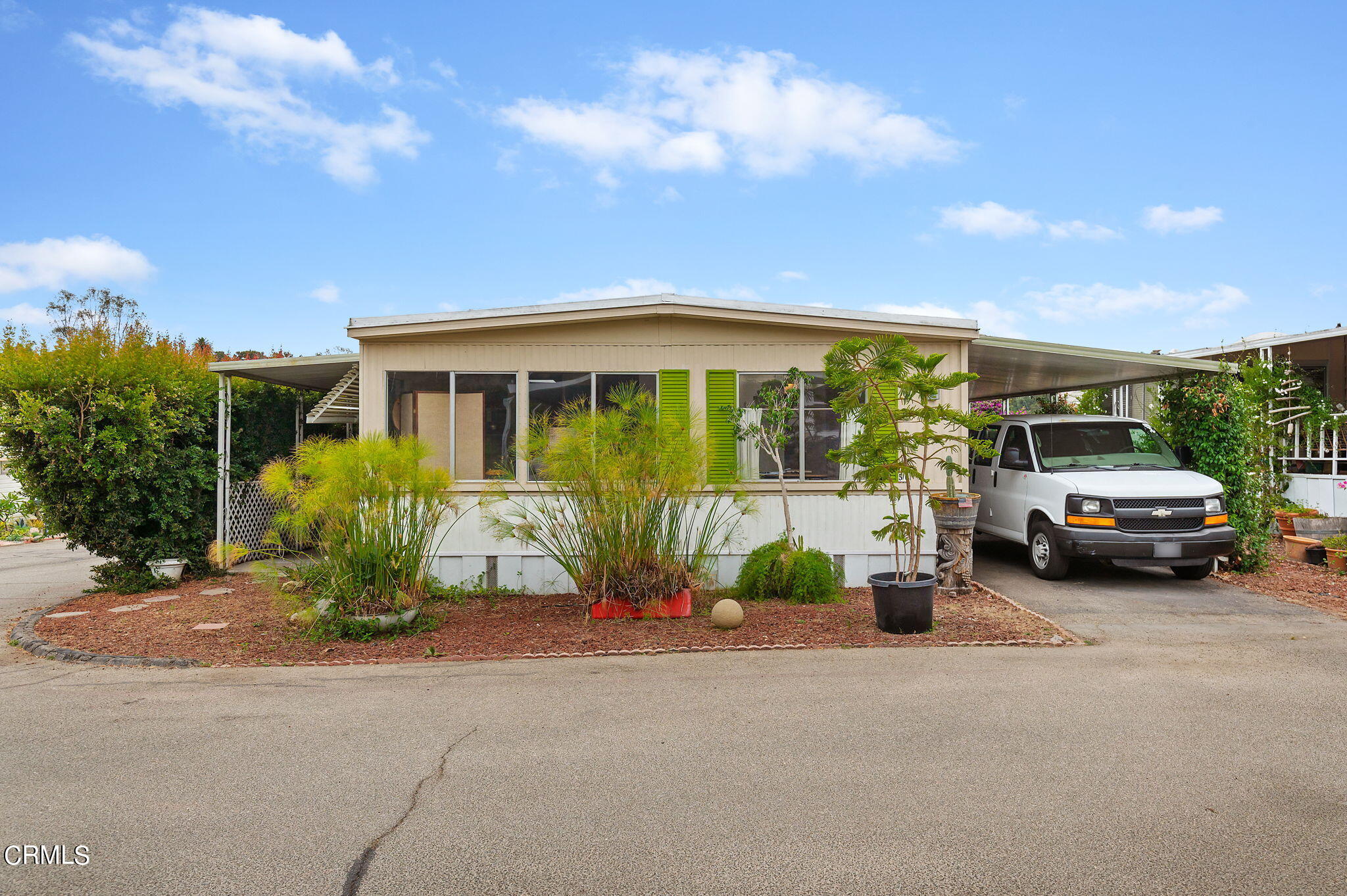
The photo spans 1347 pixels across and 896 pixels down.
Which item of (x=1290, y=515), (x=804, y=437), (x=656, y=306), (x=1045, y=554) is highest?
(x=656, y=306)

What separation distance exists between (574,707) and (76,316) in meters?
39.8

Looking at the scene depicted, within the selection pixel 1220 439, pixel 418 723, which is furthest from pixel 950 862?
pixel 1220 439

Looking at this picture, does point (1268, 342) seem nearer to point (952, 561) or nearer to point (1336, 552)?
point (1336, 552)

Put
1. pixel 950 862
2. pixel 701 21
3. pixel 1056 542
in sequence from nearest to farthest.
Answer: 1. pixel 950 862
2. pixel 1056 542
3. pixel 701 21

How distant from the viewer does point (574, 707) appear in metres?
4.90

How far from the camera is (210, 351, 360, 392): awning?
9.88 metres

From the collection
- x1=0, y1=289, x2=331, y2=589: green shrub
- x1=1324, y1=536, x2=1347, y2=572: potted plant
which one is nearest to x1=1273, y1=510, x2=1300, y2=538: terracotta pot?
x1=1324, y1=536, x2=1347, y2=572: potted plant

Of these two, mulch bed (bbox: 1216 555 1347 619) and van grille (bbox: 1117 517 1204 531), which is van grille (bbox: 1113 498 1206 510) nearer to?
van grille (bbox: 1117 517 1204 531)

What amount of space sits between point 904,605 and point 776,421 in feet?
7.99

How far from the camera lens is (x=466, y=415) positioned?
8.81 meters

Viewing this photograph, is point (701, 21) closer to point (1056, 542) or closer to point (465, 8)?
point (465, 8)

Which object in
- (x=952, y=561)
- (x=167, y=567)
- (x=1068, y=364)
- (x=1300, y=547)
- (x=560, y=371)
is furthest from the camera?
(x=1300, y=547)

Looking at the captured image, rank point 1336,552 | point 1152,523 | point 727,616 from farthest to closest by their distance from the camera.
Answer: point 1336,552 < point 1152,523 < point 727,616

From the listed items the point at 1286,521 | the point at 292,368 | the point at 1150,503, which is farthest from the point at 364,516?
the point at 1286,521
